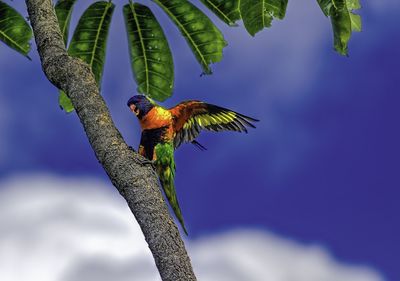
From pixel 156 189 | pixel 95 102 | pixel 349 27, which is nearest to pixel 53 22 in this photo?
pixel 95 102

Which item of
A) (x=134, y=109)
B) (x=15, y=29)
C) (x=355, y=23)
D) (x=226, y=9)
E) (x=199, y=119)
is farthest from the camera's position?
(x=226, y=9)

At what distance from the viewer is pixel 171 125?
21.6 feet

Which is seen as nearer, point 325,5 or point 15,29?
point 325,5

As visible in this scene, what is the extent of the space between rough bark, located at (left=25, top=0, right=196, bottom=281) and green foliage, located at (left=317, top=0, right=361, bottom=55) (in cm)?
253

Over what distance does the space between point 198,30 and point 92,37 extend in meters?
1.15

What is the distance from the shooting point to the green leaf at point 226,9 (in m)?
7.99

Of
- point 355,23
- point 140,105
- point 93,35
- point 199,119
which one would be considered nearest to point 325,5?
point 355,23

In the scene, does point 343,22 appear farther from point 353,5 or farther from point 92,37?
point 92,37

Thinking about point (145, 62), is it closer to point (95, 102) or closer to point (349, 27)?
point (349, 27)

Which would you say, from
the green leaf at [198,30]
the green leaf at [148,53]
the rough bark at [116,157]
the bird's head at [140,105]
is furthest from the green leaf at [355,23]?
the rough bark at [116,157]

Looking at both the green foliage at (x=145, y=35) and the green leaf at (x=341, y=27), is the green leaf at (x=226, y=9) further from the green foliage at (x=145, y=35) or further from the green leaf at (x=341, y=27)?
the green leaf at (x=341, y=27)

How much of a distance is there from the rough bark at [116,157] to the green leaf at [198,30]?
2.56 m

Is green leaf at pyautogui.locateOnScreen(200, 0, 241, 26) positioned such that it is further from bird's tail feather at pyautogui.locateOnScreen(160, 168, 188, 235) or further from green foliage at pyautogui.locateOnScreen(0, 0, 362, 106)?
bird's tail feather at pyautogui.locateOnScreen(160, 168, 188, 235)

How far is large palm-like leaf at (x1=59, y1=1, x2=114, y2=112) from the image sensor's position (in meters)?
8.13
